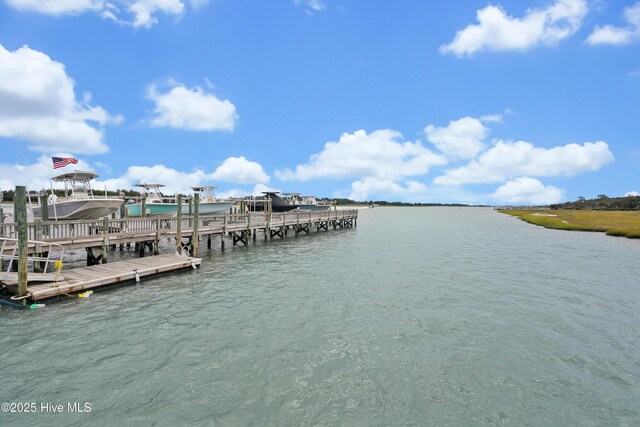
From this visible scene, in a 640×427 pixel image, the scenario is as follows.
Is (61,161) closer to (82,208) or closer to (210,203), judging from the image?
(82,208)

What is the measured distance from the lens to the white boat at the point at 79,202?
74.7ft

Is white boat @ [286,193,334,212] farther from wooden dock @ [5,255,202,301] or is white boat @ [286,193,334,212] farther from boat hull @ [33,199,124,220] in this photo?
wooden dock @ [5,255,202,301]

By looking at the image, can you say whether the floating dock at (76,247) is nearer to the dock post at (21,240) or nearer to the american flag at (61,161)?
the dock post at (21,240)

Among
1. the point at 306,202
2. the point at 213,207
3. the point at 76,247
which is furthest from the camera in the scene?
the point at 306,202

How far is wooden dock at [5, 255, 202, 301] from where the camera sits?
40.1ft

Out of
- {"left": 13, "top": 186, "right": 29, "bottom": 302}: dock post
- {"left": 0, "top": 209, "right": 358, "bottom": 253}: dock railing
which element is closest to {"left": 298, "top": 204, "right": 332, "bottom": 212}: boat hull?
{"left": 0, "top": 209, "right": 358, "bottom": 253}: dock railing

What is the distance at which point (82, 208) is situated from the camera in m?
22.9

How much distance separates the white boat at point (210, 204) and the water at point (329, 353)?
2566 cm

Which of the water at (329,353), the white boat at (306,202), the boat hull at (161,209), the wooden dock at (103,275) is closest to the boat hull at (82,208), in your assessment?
the wooden dock at (103,275)

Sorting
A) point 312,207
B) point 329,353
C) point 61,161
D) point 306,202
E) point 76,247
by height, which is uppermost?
point 61,161

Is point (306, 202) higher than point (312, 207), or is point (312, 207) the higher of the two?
point (306, 202)

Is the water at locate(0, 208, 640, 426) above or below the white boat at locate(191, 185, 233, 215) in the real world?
below

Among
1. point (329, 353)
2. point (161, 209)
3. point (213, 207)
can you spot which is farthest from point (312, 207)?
point (329, 353)

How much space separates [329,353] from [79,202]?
21.5 metres
